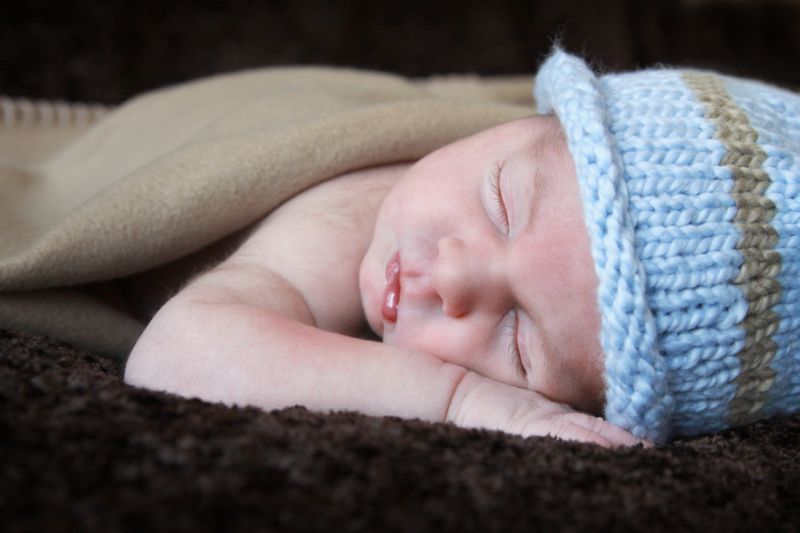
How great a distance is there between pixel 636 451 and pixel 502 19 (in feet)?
6.16

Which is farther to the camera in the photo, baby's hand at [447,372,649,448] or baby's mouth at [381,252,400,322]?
baby's mouth at [381,252,400,322]

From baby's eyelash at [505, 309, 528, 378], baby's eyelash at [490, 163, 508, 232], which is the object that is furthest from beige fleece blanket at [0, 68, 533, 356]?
baby's eyelash at [505, 309, 528, 378]

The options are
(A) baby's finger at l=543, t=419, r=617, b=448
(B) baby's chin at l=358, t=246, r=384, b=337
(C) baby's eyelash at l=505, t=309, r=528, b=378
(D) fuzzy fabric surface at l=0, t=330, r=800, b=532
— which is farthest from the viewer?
(B) baby's chin at l=358, t=246, r=384, b=337

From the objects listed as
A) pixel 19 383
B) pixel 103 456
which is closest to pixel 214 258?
pixel 19 383

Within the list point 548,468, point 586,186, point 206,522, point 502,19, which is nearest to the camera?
point 206,522

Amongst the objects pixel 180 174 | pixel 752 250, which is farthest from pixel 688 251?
pixel 180 174

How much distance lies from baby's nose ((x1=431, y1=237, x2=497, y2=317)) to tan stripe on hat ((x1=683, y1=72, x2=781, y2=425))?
29 cm

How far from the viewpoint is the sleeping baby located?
91cm

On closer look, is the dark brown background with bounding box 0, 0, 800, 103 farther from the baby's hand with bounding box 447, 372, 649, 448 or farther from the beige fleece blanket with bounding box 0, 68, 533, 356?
the baby's hand with bounding box 447, 372, 649, 448

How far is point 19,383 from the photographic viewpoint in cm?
71

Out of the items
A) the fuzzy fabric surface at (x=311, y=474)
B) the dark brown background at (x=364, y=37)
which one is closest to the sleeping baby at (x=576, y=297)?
the fuzzy fabric surface at (x=311, y=474)

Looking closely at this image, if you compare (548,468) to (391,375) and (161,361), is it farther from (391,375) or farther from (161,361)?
(161,361)

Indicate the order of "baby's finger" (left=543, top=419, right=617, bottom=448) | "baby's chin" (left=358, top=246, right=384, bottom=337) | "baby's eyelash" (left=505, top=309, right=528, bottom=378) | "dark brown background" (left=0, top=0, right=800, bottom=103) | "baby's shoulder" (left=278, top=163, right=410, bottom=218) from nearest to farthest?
"baby's finger" (left=543, top=419, right=617, bottom=448) < "baby's eyelash" (left=505, top=309, right=528, bottom=378) < "baby's chin" (left=358, top=246, right=384, bottom=337) < "baby's shoulder" (left=278, top=163, right=410, bottom=218) < "dark brown background" (left=0, top=0, right=800, bottom=103)

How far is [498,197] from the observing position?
1.04 m
